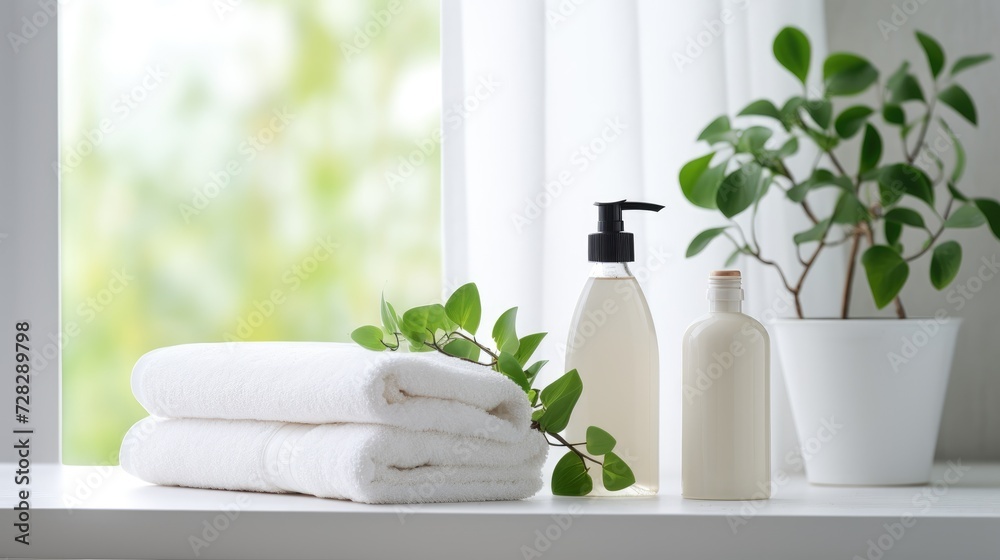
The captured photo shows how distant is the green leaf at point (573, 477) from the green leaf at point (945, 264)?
423 mm

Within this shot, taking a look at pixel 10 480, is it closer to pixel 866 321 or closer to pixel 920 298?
pixel 866 321

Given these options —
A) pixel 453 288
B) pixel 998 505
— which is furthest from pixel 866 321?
pixel 453 288

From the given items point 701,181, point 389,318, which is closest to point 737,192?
point 701,181

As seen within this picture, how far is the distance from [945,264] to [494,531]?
1.83ft

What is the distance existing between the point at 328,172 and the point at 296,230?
3.8 inches

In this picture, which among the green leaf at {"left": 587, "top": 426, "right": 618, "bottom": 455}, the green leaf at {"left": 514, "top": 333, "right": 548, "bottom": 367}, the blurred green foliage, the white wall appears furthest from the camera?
the blurred green foliage

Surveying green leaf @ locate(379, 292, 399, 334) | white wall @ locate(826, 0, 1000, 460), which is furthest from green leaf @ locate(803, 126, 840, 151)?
green leaf @ locate(379, 292, 399, 334)

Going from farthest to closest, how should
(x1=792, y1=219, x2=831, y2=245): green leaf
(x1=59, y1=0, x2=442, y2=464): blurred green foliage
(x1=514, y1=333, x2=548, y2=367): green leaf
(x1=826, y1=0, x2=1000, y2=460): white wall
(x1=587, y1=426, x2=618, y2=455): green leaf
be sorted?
(x1=59, y1=0, x2=442, y2=464): blurred green foliage < (x1=826, y1=0, x2=1000, y2=460): white wall < (x1=792, y1=219, x2=831, y2=245): green leaf < (x1=514, y1=333, x2=548, y2=367): green leaf < (x1=587, y1=426, x2=618, y2=455): green leaf

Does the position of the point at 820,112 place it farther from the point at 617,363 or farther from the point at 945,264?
the point at 617,363

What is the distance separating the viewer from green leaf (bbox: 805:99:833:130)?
0.90 metres

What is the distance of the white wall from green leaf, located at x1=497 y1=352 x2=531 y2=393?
51cm

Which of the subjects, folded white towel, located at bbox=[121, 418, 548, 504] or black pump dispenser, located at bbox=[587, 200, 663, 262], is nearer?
folded white towel, located at bbox=[121, 418, 548, 504]

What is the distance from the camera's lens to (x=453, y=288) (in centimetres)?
104

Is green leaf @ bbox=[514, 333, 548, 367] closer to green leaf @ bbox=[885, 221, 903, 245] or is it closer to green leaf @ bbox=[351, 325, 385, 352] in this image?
green leaf @ bbox=[351, 325, 385, 352]
